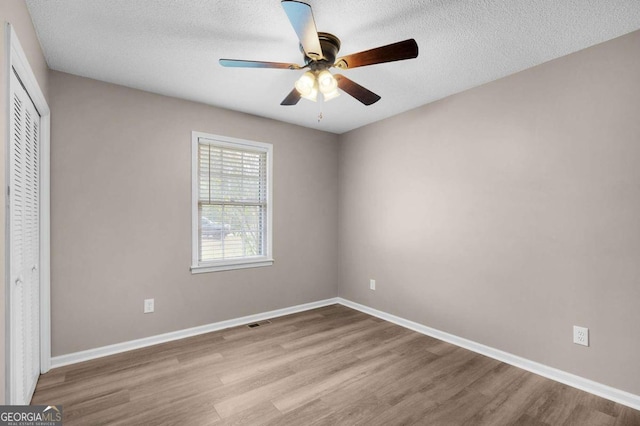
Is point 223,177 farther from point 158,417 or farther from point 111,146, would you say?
point 158,417

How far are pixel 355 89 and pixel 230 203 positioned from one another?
2053mm

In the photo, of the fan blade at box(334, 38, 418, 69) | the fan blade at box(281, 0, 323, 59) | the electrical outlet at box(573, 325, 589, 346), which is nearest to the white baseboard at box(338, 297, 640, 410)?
the electrical outlet at box(573, 325, 589, 346)

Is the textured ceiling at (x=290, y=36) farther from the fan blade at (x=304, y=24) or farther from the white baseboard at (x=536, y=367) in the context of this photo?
the white baseboard at (x=536, y=367)

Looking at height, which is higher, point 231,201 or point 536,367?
point 231,201

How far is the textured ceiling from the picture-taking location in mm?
1834

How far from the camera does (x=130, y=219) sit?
9.55 ft

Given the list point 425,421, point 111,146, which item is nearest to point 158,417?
point 425,421

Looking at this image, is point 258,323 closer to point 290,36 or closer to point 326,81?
point 326,81

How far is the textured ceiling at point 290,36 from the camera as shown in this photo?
1.83m

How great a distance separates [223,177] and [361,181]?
1790 mm

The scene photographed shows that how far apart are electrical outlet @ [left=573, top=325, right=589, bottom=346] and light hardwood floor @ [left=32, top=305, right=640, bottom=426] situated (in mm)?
345

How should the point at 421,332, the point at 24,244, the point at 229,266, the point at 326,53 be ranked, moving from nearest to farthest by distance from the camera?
the point at 24,244 < the point at 326,53 < the point at 421,332 < the point at 229,266

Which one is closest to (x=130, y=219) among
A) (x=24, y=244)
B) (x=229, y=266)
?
(x=24, y=244)

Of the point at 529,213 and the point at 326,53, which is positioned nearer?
the point at 326,53
